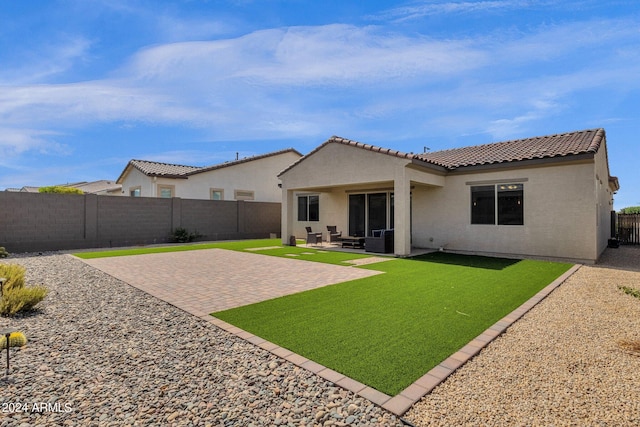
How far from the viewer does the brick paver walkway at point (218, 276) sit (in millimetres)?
6668

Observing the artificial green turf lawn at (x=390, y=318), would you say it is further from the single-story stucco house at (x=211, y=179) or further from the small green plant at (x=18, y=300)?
the single-story stucco house at (x=211, y=179)

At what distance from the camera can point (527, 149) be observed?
13234 millimetres

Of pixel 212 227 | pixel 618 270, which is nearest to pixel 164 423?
pixel 618 270

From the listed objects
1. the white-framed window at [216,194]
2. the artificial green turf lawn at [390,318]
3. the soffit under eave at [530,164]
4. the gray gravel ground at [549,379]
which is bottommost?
the gray gravel ground at [549,379]

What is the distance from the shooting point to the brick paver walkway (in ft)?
21.9

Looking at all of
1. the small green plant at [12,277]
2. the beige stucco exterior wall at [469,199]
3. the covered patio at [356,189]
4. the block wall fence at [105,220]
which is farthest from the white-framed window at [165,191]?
the small green plant at [12,277]

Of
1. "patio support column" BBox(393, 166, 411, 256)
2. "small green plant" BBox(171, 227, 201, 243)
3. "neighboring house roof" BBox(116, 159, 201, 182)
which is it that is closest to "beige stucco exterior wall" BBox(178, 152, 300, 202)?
"neighboring house roof" BBox(116, 159, 201, 182)

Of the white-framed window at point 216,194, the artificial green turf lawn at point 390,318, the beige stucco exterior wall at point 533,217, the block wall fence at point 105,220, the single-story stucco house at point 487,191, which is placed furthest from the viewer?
the white-framed window at point 216,194

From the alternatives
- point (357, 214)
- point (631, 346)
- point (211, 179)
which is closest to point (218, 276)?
point (631, 346)

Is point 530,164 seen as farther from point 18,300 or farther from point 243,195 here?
point 243,195

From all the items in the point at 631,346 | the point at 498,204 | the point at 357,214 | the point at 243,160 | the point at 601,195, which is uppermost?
the point at 243,160

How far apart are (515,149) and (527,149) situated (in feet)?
1.79

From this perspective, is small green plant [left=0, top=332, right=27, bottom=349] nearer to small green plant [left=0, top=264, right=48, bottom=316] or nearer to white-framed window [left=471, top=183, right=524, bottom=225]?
small green plant [left=0, top=264, right=48, bottom=316]

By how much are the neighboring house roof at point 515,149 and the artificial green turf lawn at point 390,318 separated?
488 centimetres
